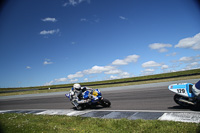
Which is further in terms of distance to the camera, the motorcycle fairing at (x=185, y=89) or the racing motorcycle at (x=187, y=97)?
the motorcycle fairing at (x=185, y=89)

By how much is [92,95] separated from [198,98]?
4.98 m

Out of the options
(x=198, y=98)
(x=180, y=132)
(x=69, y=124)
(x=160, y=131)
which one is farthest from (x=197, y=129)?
(x=69, y=124)

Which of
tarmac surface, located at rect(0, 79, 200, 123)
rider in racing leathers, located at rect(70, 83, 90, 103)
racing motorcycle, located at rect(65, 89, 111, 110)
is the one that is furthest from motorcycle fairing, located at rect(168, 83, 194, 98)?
rider in racing leathers, located at rect(70, 83, 90, 103)

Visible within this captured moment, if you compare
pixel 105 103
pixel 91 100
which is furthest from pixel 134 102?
pixel 91 100

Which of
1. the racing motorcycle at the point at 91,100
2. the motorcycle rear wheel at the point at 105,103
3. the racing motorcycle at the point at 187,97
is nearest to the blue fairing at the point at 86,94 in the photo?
the racing motorcycle at the point at 91,100

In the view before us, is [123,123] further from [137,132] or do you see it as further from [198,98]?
[198,98]

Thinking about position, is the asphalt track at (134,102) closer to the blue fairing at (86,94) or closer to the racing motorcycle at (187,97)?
the racing motorcycle at (187,97)

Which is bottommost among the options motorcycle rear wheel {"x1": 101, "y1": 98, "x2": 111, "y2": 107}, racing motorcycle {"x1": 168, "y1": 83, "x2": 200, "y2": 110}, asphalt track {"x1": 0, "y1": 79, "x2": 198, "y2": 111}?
asphalt track {"x1": 0, "y1": 79, "x2": 198, "y2": 111}

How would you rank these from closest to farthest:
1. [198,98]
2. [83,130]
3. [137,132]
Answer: [137,132], [83,130], [198,98]

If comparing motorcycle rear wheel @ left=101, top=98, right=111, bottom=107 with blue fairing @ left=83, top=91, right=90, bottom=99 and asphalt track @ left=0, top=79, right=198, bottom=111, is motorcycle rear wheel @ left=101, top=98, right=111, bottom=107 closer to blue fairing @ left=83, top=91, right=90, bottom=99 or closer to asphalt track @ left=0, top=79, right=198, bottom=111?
asphalt track @ left=0, top=79, right=198, bottom=111

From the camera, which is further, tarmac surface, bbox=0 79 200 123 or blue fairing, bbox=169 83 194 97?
blue fairing, bbox=169 83 194 97

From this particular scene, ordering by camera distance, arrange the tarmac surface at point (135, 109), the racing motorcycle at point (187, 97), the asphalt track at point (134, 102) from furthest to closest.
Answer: the asphalt track at point (134, 102) → the racing motorcycle at point (187, 97) → the tarmac surface at point (135, 109)

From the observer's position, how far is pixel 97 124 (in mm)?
5387

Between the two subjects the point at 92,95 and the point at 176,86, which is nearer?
the point at 176,86
